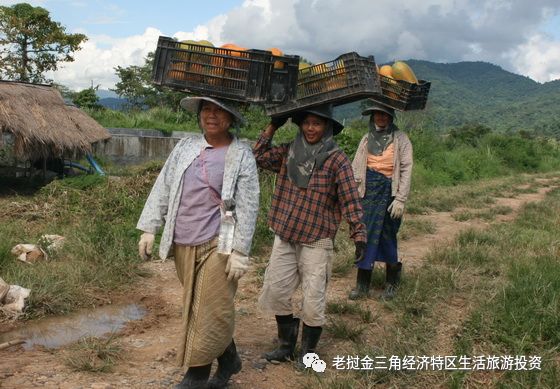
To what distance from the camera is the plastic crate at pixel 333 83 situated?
3.47 meters

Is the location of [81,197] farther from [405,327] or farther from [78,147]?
[405,327]

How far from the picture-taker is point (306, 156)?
361 cm

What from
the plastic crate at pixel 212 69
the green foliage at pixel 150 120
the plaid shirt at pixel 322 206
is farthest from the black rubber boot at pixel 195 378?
the green foliage at pixel 150 120

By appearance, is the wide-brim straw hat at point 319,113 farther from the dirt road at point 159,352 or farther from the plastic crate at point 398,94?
the dirt road at point 159,352

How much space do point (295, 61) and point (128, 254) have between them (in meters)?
3.23

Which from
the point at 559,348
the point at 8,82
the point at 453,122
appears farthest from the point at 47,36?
the point at 453,122

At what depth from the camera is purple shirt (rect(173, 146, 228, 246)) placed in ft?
10.2

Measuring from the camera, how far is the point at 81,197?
314 inches

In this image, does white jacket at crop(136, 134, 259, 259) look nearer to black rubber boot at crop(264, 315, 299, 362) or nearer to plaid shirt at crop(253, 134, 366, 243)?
plaid shirt at crop(253, 134, 366, 243)

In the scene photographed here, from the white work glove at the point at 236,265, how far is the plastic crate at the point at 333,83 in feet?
3.21

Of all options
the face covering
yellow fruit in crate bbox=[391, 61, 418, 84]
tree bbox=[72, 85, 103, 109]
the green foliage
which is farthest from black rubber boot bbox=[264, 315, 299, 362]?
tree bbox=[72, 85, 103, 109]

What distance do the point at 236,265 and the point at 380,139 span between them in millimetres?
2365

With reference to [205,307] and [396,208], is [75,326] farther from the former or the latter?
[396,208]

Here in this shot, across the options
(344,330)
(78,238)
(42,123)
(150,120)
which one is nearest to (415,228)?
(344,330)
